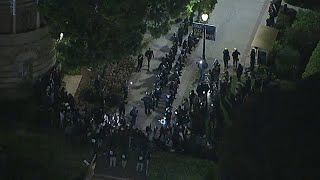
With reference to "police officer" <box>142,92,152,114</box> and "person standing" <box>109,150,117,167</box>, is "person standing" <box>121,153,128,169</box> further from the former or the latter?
"police officer" <box>142,92,152,114</box>

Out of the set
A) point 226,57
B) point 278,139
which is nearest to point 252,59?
point 226,57

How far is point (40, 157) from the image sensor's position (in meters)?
22.4

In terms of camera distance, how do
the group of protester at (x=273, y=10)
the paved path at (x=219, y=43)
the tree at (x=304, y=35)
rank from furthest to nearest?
the group of protester at (x=273, y=10)
the tree at (x=304, y=35)
the paved path at (x=219, y=43)

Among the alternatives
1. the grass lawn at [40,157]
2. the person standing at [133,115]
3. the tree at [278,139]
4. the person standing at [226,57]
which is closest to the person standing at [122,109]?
the person standing at [133,115]

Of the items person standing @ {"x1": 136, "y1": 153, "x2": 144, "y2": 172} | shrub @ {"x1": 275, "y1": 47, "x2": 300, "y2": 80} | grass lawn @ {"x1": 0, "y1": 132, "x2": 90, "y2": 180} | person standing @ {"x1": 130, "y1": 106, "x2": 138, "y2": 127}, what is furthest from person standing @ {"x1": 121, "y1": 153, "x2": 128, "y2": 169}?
shrub @ {"x1": 275, "y1": 47, "x2": 300, "y2": 80}

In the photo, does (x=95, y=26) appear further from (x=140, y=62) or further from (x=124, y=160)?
(x=140, y=62)

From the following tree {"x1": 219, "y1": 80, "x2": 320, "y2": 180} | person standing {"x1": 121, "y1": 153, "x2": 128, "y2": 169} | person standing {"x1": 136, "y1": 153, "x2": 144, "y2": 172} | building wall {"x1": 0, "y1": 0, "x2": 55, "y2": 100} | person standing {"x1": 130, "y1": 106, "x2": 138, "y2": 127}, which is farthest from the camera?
building wall {"x1": 0, "y1": 0, "x2": 55, "y2": 100}

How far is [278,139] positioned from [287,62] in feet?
92.2

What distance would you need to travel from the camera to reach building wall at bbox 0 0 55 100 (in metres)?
33.5

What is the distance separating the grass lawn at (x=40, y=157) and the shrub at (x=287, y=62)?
520 inches

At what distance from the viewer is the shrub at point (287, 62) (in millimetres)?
37062

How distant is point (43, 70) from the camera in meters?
35.8

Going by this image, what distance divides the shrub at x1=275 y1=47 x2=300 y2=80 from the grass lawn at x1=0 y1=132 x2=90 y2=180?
13214 millimetres

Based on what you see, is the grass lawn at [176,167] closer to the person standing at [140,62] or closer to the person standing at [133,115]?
the person standing at [133,115]
